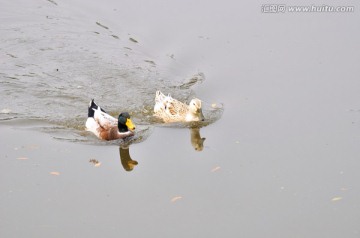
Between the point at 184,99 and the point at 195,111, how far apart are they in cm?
127

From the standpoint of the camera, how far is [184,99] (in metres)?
12.3

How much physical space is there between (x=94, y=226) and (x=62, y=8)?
773cm

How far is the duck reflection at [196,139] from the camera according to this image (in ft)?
34.6

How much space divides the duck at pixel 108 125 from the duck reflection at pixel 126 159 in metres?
0.24

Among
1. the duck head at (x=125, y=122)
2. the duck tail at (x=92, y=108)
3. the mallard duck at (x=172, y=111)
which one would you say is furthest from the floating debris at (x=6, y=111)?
the mallard duck at (x=172, y=111)

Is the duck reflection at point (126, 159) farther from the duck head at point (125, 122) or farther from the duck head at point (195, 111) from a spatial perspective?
the duck head at point (195, 111)

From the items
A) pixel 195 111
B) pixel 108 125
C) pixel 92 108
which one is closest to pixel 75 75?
pixel 92 108

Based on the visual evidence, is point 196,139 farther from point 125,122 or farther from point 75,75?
point 75,75

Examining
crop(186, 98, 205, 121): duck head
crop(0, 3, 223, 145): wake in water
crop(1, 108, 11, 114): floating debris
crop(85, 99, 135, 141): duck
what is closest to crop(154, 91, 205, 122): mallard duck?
crop(186, 98, 205, 121): duck head

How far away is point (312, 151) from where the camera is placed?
10102mm

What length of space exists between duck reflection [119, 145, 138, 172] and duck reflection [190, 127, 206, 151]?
1.17 metres

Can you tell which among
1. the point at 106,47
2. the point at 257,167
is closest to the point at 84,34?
the point at 106,47

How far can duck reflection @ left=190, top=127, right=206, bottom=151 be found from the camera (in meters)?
10.5

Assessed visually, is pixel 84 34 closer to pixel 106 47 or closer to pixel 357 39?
pixel 106 47
